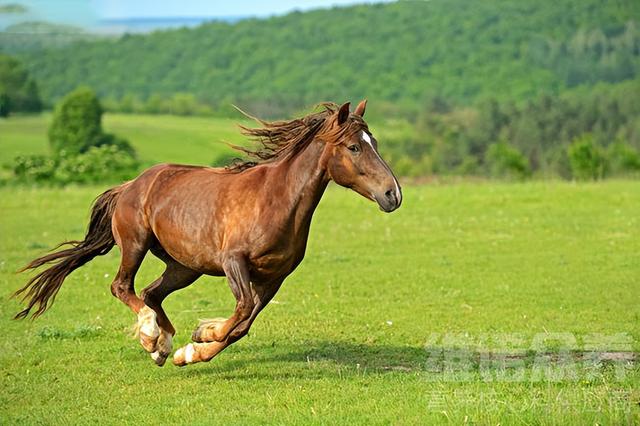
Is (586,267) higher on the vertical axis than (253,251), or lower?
lower

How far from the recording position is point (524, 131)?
287 ft

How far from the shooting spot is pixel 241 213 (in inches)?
381

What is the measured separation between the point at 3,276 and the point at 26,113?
200 ft

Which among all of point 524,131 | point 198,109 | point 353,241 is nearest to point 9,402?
point 353,241

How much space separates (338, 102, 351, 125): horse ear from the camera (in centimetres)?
922

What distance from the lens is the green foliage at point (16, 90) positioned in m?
74.7

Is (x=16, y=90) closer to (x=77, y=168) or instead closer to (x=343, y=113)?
(x=77, y=168)

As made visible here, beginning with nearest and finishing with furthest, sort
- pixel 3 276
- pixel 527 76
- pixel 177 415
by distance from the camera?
pixel 177 415 → pixel 3 276 → pixel 527 76


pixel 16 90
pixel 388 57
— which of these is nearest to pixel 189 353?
pixel 16 90

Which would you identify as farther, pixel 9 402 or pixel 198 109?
pixel 198 109

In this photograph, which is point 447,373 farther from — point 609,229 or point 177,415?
point 609,229

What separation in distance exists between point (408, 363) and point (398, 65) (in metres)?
130

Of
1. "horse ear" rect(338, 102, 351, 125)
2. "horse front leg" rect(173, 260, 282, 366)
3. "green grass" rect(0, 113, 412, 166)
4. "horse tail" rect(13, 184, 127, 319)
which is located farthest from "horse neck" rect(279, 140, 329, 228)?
"green grass" rect(0, 113, 412, 166)

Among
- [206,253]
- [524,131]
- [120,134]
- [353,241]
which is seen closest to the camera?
[206,253]
